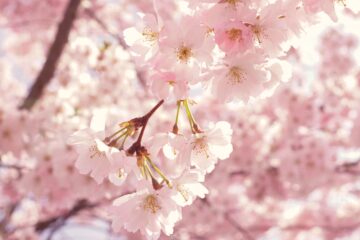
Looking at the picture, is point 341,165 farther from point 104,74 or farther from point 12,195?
point 12,195

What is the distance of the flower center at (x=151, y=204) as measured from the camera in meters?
1.90

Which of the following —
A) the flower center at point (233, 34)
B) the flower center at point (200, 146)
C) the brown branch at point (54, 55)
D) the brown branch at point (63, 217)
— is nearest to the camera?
the flower center at point (233, 34)

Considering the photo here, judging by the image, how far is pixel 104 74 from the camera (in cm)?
578

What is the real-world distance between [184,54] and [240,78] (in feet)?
0.73

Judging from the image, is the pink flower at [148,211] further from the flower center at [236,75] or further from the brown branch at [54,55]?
the brown branch at [54,55]

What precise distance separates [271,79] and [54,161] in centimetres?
309

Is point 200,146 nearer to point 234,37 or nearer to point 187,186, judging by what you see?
point 187,186

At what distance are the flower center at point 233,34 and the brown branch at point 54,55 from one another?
335 centimetres

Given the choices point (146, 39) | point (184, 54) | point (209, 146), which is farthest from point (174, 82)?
point (209, 146)

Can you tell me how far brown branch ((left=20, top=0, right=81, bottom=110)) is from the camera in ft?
15.8

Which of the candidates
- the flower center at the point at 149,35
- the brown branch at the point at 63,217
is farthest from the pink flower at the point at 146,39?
the brown branch at the point at 63,217

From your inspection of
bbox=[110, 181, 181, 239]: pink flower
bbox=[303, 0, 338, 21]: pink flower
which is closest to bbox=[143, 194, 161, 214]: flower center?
bbox=[110, 181, 181, 239]: pink flower

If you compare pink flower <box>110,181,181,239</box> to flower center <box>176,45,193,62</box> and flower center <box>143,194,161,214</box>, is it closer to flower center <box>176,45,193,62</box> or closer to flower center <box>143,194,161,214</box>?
flower center <box>143,194,161,214</box>

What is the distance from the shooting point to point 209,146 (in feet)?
6.33
